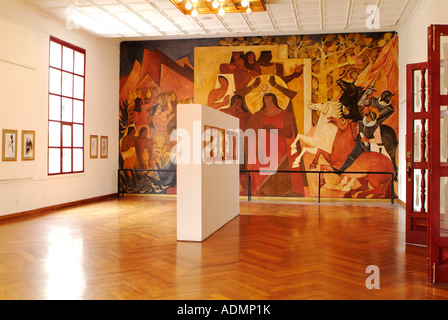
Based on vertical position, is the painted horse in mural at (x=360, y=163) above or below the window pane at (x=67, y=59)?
below

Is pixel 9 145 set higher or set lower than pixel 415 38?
lower

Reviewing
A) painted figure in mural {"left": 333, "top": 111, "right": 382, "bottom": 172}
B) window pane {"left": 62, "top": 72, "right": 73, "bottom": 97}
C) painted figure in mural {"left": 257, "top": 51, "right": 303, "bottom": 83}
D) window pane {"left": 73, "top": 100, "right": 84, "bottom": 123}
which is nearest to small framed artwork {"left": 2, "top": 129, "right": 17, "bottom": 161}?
window pane {"left": 62, "top": 72, "right": 73, "bottom": 97}

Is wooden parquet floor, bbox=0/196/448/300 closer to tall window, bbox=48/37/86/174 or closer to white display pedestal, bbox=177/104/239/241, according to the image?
white display pedestal, bbox=177/104/239/241

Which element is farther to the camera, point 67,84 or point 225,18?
point 67,84

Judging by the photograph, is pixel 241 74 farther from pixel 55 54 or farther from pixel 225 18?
pixel 55 54

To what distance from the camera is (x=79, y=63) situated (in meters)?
12.0

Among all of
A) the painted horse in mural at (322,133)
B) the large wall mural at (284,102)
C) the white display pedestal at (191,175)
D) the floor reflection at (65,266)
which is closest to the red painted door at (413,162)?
the white display pedestal at (191,175)

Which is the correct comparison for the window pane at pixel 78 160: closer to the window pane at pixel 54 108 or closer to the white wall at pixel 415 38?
the window pane at pixel 54 108

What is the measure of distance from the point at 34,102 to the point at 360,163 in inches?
368

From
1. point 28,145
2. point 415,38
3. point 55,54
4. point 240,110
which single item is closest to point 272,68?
point 240,110

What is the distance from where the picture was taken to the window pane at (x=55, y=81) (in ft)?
35.1

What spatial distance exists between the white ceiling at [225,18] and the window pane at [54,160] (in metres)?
3.48
